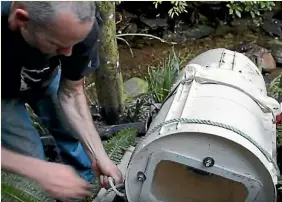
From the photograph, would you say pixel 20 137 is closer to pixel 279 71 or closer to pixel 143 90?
pixel 143 90

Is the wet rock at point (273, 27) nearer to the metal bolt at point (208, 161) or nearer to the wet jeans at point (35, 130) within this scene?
the wet jeans at point (35, 130)

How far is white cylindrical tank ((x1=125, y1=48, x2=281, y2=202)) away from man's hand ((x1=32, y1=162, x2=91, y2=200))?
0.45 m

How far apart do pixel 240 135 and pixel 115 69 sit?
7.22 ft

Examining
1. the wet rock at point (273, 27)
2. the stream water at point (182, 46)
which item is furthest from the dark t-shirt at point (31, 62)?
the wet rock at point (273, 27)

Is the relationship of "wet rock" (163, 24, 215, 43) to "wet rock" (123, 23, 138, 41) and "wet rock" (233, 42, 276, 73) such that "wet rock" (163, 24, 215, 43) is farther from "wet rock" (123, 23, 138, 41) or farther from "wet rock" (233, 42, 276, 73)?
"wet rock" (233, 42, 276, 73)

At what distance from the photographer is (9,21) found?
9.67 feet

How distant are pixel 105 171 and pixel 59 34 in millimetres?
817

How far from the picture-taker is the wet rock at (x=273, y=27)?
8289mm

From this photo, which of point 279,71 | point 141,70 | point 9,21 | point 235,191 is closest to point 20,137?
point 9,21

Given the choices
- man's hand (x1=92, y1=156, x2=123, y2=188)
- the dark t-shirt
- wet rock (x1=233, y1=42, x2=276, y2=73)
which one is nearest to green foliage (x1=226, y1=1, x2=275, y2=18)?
wet rock (x1=233, y1=42, x2=276, y2=73)

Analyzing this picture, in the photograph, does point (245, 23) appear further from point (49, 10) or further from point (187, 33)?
point (49, 10)

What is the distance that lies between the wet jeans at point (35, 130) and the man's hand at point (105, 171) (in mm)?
467

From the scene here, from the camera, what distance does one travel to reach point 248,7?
8.31 meters

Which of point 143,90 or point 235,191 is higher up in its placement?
point 235,191
